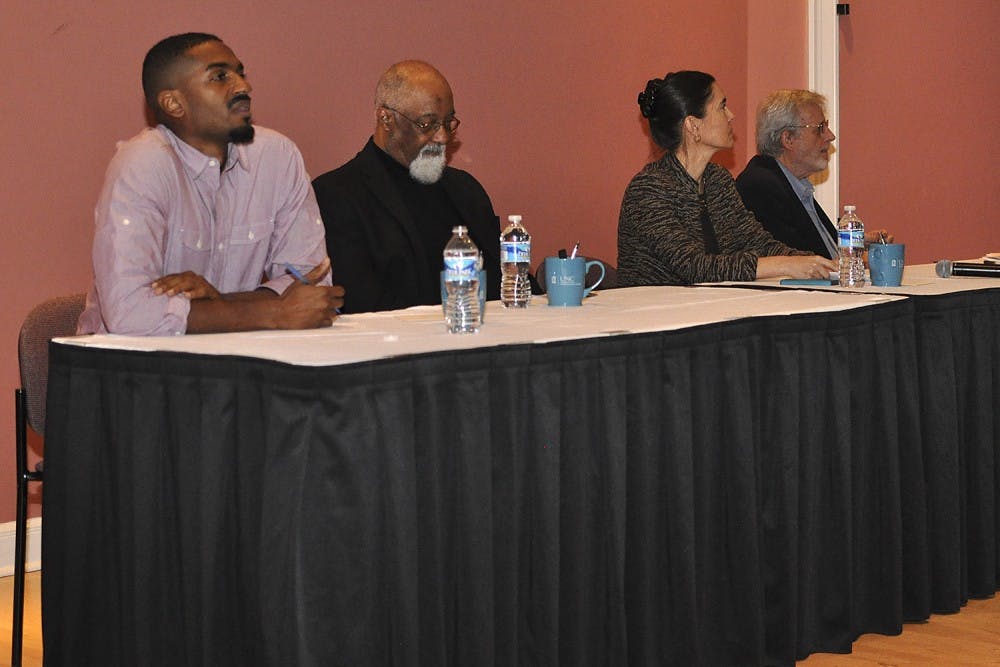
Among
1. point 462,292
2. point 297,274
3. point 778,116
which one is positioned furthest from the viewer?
point 778,116

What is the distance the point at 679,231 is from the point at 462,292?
5.18 ft

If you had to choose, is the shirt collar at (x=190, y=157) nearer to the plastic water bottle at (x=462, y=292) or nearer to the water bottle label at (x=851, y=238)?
the plastic water bottle at (x=462, y=292)

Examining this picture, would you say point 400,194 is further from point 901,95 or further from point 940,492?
point 901,95

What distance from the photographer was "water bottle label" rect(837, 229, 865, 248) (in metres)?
3.65

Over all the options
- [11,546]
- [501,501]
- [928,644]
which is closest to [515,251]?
[501,501]

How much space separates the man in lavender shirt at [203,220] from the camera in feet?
8.37

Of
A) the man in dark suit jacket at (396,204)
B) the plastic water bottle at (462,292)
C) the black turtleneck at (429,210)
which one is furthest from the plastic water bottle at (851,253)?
the plastic water bottle at (462,292)

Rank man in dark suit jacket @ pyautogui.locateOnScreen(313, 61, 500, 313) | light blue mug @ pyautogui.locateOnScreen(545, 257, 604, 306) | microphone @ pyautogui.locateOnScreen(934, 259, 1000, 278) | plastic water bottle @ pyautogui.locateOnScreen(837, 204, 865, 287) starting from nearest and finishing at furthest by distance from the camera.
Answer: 1. light blue mug @ pyautogui.locateOnScreen(545, 257, 604, 306)
2. plastic water bottle @ pyautogui.locateOnScreen(837, 204, 865, 287)
3. microphone @ pyautogui.locateOnScreen(934, 259, 1000, 278)
4. man in dark suit jacket @ pyautogui.locateOnScreen(313, 61, 500, 313)

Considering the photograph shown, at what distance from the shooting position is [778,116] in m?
4.66

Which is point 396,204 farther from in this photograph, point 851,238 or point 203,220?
point 851,238

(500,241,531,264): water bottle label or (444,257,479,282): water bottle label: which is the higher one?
(500,241,531,264): water bottle label

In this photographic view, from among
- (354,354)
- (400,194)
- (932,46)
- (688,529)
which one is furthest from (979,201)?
(354,354)

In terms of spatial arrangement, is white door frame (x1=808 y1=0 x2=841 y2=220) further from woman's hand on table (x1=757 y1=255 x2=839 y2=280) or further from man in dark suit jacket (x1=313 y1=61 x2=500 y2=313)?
man in dark suit jacket (x1=313 y1=61 x2=500 y2=313)

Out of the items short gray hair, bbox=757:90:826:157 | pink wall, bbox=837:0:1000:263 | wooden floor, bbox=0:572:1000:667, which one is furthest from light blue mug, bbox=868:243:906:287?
pink wall, bbox=837:0:1000:263
